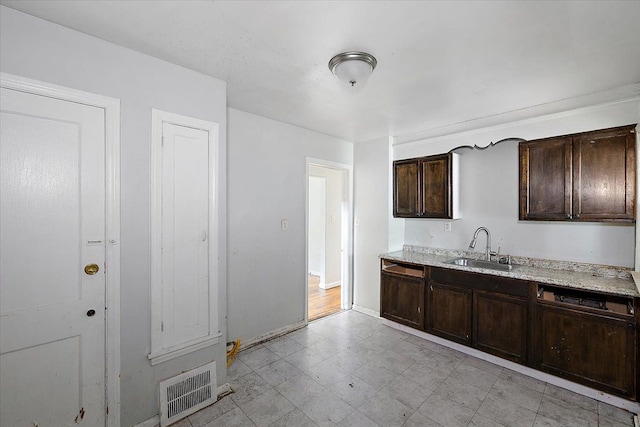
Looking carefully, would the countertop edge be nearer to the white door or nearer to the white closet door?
the white closet door

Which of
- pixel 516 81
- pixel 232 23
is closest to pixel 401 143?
pixel 516 81

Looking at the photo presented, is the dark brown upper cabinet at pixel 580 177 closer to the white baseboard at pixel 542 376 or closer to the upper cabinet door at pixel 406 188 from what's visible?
the upper cabinet door at pixel 406 188

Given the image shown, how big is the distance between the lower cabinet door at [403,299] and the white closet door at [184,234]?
2263 millimetres

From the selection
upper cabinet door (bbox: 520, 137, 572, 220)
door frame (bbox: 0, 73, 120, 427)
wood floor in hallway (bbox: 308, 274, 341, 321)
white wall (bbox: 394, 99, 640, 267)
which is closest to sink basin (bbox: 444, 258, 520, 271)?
white wall (bbox: 394, 99, 640, 267)

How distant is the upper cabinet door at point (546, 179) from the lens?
2564mm

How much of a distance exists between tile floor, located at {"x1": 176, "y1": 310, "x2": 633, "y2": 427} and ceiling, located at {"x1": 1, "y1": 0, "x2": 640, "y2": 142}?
8.34ft

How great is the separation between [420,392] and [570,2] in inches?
108

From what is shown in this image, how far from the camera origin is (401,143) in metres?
3.82

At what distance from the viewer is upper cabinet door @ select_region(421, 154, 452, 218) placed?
11.0ft

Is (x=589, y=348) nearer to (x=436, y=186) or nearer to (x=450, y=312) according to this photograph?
(x=450, y=312)

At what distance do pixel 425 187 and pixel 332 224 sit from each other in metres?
2.14

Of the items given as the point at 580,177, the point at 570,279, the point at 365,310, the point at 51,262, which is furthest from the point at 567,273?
the point at 51,262

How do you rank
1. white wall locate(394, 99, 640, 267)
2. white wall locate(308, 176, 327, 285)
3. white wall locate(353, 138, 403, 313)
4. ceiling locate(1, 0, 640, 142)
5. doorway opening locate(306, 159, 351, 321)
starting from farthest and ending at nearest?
white wall locate(308, 176, 327, 285), doorway opening locate(306, 159, 351, 321), white wall locate(353, 138, 403, 313), white wall locate(394, 99, 640, 267), ceiling locate(1, 0, 640, 142)

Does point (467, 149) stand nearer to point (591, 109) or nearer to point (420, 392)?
point (591, 109)
